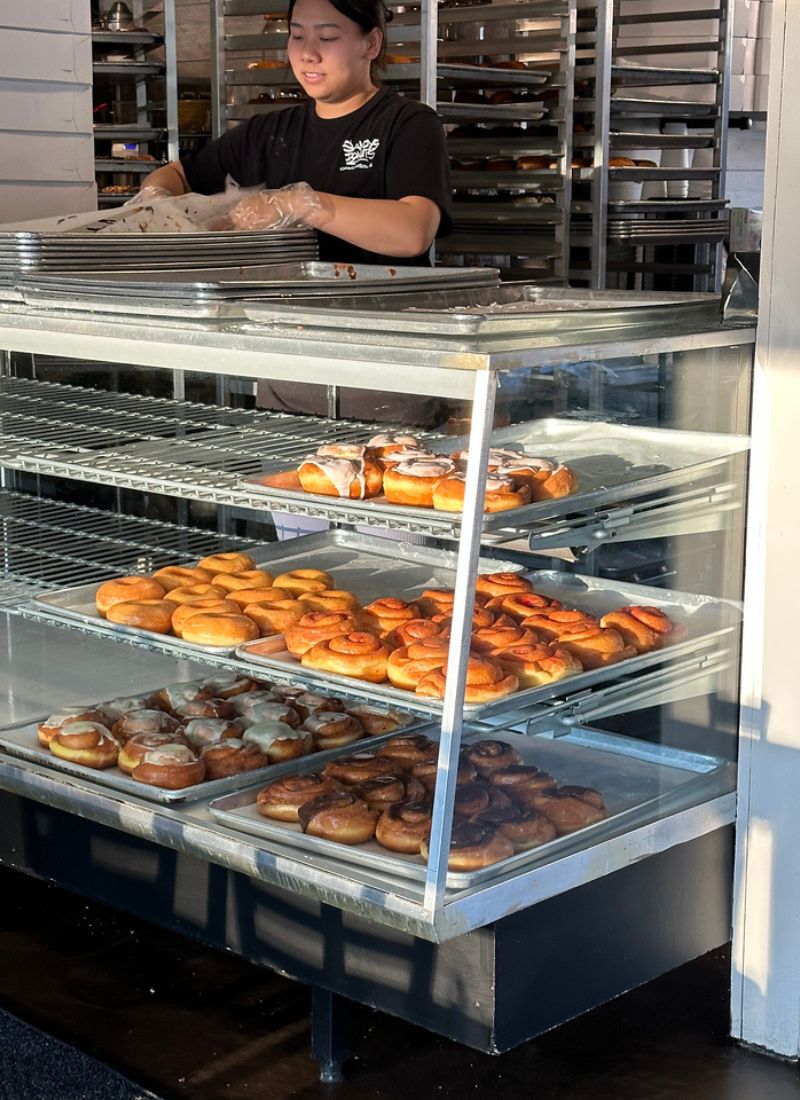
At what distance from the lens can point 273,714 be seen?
2582mm

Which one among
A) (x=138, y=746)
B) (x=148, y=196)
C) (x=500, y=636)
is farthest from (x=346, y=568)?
(x=148, y=196)

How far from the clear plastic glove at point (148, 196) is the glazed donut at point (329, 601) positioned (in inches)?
39.6

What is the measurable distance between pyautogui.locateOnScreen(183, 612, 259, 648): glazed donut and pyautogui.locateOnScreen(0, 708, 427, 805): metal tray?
0.23 metres

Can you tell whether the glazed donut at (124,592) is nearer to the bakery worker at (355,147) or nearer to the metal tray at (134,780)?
the metal tray at (134,780)

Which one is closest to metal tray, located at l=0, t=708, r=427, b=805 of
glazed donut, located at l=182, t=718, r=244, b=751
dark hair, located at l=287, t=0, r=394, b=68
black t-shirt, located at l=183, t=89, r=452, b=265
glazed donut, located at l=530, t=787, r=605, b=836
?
glazed donut, located at l=182, t=718, r=244, b=751

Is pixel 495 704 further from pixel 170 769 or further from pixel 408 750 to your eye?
pixel 170 769

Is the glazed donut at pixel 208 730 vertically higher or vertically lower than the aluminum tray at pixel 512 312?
lower

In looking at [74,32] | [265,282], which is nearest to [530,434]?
[265,282]

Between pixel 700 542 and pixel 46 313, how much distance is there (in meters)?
1.20

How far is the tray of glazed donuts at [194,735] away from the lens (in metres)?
2.37

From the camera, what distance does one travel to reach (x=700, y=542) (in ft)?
7.48

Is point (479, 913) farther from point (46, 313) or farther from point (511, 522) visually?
point (46, 313)

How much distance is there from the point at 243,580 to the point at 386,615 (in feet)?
1.44

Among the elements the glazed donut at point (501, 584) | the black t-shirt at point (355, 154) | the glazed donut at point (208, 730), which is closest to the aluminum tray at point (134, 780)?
the glazed donut at point (208, 730)
